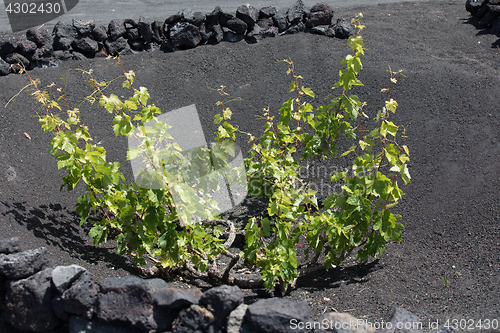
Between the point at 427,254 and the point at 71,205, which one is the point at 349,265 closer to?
the point at 427,254

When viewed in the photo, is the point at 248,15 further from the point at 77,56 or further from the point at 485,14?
the point at 485,14

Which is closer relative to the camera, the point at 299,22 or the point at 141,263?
the point at 141,263

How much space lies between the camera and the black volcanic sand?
136 inches

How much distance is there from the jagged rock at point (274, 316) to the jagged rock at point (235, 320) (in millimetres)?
64

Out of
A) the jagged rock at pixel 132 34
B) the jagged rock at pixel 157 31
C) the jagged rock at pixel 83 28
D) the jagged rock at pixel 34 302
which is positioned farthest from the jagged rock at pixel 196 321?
the jagged rock at pixel 83 28

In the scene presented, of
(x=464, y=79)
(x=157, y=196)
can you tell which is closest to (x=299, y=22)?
(x=464, y=79)

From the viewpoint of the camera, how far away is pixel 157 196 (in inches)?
113

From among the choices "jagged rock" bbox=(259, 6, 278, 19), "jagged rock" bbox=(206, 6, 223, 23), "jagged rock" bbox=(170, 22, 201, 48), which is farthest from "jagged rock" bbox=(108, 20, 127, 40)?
"jagged rock" bbox=(259, 6, 278, 19)

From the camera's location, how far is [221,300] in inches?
99.2

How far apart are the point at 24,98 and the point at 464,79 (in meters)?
6.20

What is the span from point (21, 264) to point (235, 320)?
63.1 inches

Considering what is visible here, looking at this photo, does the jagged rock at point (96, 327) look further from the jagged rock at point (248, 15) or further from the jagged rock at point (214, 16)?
the jagged rock at point (248, 15)

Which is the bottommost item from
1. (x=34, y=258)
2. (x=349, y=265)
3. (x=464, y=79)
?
(x=349, y=265)

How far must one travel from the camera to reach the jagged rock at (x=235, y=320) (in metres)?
2.54
